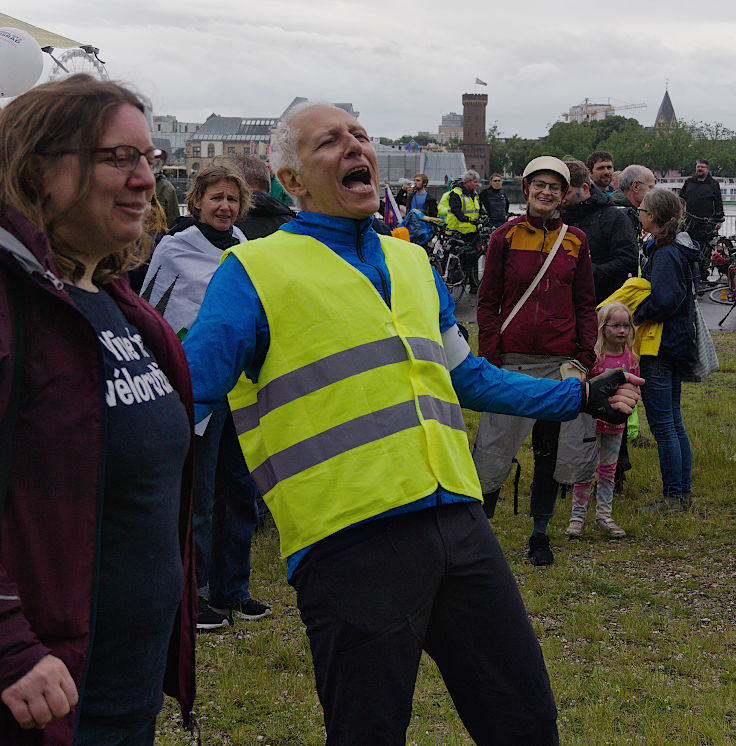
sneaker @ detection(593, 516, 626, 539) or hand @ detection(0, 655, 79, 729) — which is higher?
hand @ detection(0, 655, 79, 729)

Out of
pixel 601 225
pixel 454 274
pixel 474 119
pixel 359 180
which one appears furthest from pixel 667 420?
pixel 474 119

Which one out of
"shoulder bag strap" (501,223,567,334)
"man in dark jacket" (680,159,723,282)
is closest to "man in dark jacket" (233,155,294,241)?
"shoulder bag strap" (501,223,567,334)

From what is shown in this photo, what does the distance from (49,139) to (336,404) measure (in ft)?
2.74

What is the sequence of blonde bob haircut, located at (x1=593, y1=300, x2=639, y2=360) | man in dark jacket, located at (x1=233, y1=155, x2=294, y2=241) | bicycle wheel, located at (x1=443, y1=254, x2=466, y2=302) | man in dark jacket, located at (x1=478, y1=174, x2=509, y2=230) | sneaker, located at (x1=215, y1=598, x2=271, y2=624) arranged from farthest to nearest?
man in dark jacket, located at (x1=478, y1=174, x2=509, y2=230), bicycle wheel, located at (x1=443, y1=254, x2=466, y2=302), blonde bob haircut, located at (x1=593, y1=300, x2=639, y2=360), man in dark jacket, located at (x1=233, y1=155, x2=294, y2=241), sneaker, located at (x1=215, y1=598, x2=271, y2=624)

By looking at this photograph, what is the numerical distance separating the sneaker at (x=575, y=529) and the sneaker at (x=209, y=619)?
233 centimetres

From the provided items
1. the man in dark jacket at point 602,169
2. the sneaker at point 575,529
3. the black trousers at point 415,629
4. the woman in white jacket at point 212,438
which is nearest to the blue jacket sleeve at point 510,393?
the black trousers at point 415,629

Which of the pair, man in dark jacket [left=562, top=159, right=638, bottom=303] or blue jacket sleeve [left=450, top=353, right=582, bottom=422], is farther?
man in dark jacket [left=562, top=159, right=638, bottom=303]

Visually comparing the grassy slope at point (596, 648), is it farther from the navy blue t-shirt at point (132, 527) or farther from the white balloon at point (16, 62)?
the white balloon at point (16, 62)

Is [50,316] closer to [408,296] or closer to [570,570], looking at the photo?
[408,296]

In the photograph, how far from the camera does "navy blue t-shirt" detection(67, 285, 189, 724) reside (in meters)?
1.71

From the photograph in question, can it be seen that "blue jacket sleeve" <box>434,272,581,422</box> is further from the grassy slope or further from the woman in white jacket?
the woman in white jacket

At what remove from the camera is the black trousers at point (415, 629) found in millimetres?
2078

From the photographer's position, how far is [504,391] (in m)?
2.63

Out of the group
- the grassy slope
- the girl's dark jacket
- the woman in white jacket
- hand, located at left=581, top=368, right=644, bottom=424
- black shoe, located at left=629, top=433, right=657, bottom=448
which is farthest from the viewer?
black shoe, located at left=629, top=433, right=657, bottom=448
